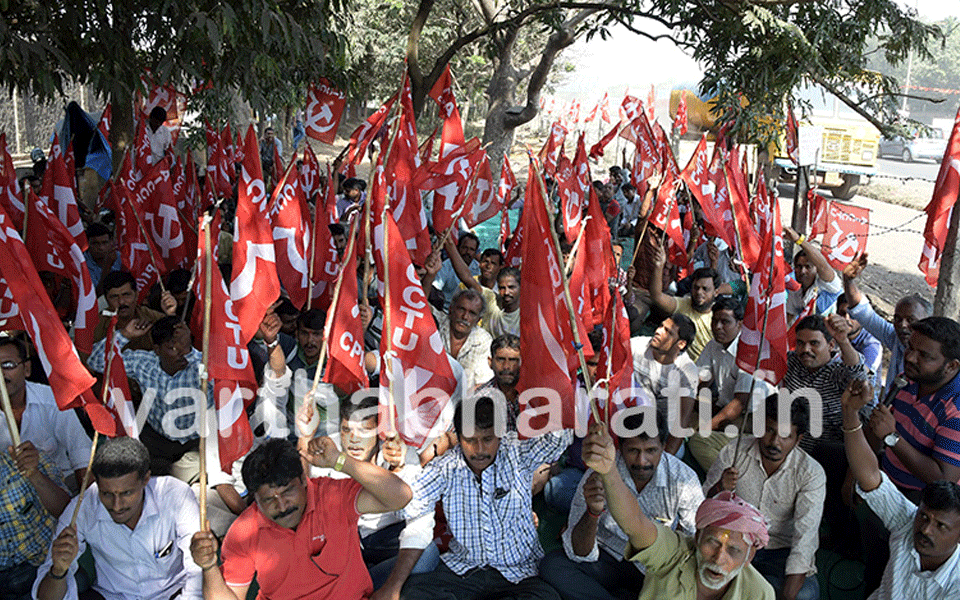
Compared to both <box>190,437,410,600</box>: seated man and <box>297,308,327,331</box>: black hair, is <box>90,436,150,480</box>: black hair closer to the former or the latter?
<box>190,437,410,600</box>: seated man

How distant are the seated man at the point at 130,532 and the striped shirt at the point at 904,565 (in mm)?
2807

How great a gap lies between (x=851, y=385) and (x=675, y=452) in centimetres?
165

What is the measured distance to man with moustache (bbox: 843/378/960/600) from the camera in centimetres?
305

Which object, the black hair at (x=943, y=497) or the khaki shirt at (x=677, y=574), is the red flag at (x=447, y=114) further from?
the black hair at (x=943, y=497)

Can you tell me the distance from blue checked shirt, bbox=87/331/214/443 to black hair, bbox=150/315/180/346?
189 millimetres

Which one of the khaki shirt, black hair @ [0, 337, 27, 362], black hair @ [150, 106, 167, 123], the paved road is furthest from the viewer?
the paved road

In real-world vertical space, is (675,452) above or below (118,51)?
below

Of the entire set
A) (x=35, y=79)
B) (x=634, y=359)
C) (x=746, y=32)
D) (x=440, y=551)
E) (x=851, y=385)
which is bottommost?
(x=440, y=551)

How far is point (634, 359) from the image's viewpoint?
17.2 ft

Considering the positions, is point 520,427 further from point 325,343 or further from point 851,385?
point 851,385

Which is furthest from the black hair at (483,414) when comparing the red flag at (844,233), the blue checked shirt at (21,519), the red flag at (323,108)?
the red flag at (323,108)

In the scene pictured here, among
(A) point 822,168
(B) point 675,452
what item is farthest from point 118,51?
(A) point 822,168

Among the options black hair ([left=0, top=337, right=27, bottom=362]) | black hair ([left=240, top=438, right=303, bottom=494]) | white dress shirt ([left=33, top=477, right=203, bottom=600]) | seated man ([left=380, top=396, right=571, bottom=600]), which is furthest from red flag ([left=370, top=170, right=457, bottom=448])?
black hair ([left=0, top=337, right=27, bottom=362])

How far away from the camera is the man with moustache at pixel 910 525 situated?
3047mm
